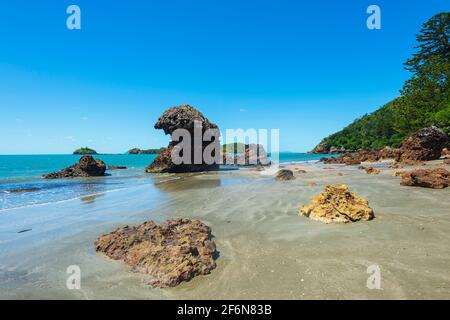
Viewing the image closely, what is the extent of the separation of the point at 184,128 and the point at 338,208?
84.1ft

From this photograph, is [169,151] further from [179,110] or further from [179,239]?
[179,239]

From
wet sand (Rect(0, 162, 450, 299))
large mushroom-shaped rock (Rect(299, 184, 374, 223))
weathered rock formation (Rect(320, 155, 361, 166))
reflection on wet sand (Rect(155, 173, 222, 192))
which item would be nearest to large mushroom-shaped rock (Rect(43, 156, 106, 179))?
reflection on wet sand (Rect(155, 173, 222, 192))

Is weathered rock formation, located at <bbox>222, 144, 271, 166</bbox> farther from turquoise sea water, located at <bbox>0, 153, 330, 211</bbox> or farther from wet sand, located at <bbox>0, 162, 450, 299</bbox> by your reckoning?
wet sand, located at <bbox>0, 162, 450, 299</bbox>

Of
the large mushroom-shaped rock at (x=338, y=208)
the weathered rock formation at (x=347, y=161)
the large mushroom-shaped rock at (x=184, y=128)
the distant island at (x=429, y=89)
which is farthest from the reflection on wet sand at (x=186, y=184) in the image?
the distant island at (x=429, y=89)

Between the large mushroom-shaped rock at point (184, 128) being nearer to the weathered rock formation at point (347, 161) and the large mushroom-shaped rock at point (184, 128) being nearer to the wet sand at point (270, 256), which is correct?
the weathered rock formation at point (347, 161)

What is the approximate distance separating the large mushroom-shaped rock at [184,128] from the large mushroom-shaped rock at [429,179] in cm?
2253

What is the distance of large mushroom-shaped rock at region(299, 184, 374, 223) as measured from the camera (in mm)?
5977

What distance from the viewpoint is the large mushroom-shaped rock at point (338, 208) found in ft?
19.6

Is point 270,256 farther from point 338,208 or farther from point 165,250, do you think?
point 338,208

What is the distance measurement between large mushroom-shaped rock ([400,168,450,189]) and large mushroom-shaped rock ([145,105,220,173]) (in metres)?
22.5

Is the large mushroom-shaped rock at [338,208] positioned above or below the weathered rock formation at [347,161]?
below

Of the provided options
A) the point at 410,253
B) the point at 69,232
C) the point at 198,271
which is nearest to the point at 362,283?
the point at 410,253

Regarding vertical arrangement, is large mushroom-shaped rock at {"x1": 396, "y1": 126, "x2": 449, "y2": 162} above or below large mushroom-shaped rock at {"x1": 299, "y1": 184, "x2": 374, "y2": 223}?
above

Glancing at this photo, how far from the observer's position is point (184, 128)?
30438 millimetres
